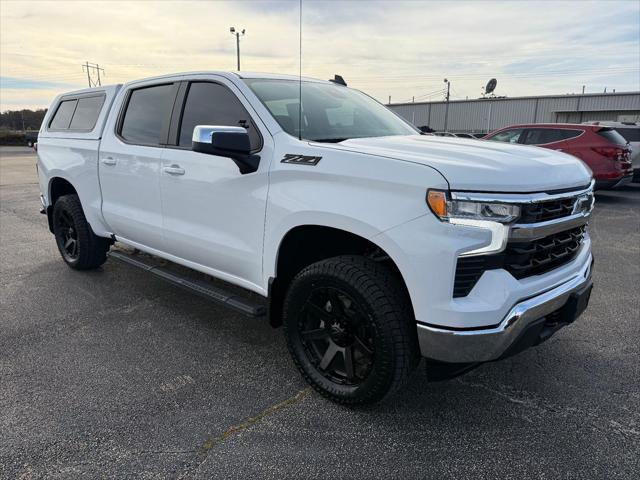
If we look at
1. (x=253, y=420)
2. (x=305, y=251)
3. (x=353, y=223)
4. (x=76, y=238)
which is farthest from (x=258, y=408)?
(x=76, y=238)

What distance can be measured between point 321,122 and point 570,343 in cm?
243

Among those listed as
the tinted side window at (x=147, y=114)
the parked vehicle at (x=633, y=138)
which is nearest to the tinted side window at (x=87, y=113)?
the tinted side window at (x=147, y=114)

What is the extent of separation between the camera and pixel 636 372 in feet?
10.6

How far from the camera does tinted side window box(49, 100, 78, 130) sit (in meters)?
5.32

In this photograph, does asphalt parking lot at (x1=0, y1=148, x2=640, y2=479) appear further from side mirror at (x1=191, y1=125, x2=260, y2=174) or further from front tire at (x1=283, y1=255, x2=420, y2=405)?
side mirror at (x1=191, y1=125, x2=260, y2=174)

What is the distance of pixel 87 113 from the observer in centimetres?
496

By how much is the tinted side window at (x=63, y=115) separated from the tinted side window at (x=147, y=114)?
133cm

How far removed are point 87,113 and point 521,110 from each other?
108ft

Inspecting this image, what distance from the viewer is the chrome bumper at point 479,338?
2273 mm

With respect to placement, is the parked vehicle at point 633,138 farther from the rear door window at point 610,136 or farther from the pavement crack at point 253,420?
the pavement crack at point 253,420

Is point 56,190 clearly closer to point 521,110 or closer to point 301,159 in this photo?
point 301,159

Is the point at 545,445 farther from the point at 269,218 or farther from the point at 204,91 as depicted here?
the point at 204,91

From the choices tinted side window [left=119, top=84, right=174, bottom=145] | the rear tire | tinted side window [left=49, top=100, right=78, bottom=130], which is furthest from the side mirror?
tinted side window [left=49, top=100, right=78, bottom=130]

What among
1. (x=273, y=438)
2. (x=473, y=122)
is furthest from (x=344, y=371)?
(x=473, y=122)
